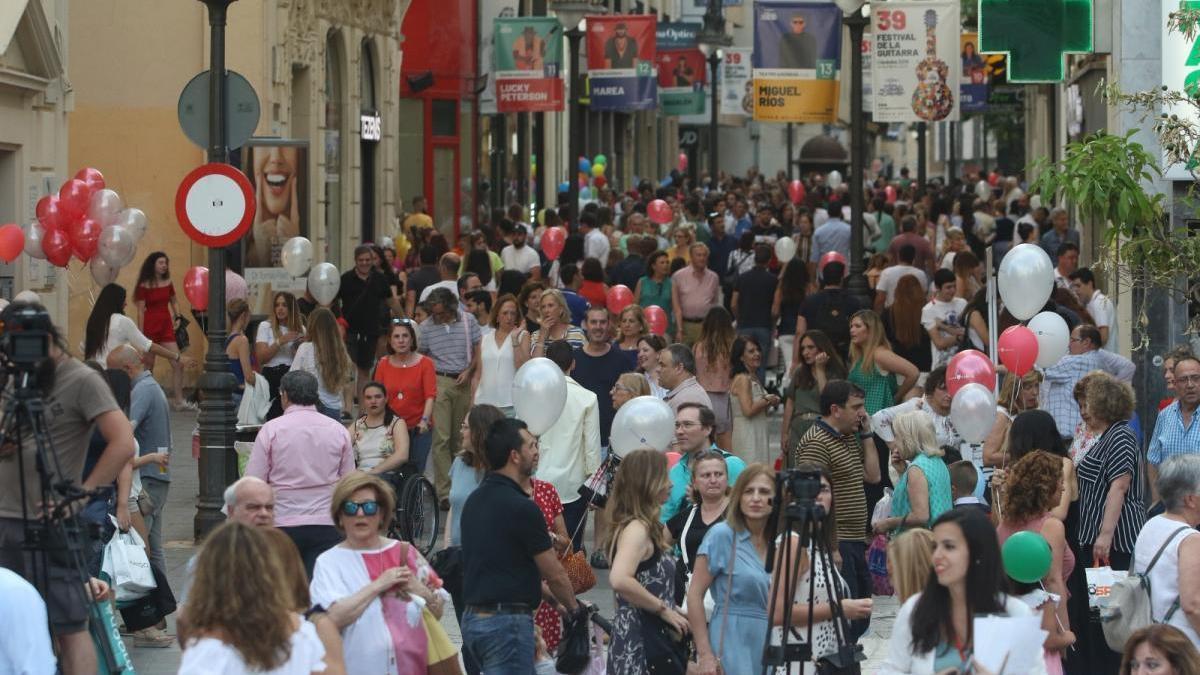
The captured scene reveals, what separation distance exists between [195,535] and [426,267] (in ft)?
22.8

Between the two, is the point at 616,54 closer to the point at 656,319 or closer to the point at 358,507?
the point at 656,319

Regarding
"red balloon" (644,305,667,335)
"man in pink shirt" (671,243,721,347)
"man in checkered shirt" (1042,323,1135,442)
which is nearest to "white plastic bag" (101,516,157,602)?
"man in checkered shirt" (1042,323,1135,442)

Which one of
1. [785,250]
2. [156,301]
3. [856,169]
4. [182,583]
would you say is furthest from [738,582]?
[785,250]

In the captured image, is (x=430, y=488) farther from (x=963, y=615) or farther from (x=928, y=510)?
(x=963, y=615)

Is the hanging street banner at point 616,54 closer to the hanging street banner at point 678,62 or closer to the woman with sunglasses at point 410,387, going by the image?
the hanging street banner at point 678,62

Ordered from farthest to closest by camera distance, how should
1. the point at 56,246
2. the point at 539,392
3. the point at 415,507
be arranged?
the point at 56,246
the point at 415,507
the point at 539,392

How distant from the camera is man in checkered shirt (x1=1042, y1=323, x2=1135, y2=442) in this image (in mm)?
13688

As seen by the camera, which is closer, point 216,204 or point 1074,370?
point 1074,370

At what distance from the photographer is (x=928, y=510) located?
10484 mm

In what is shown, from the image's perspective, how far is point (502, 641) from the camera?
27.2ft

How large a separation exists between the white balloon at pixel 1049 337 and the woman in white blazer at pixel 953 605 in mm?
6931

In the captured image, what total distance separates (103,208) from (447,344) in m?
3.46

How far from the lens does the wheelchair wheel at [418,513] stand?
13281 mm

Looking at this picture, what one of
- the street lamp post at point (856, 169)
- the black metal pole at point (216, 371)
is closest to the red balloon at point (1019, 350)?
the black metal pole at point (216, 371)
